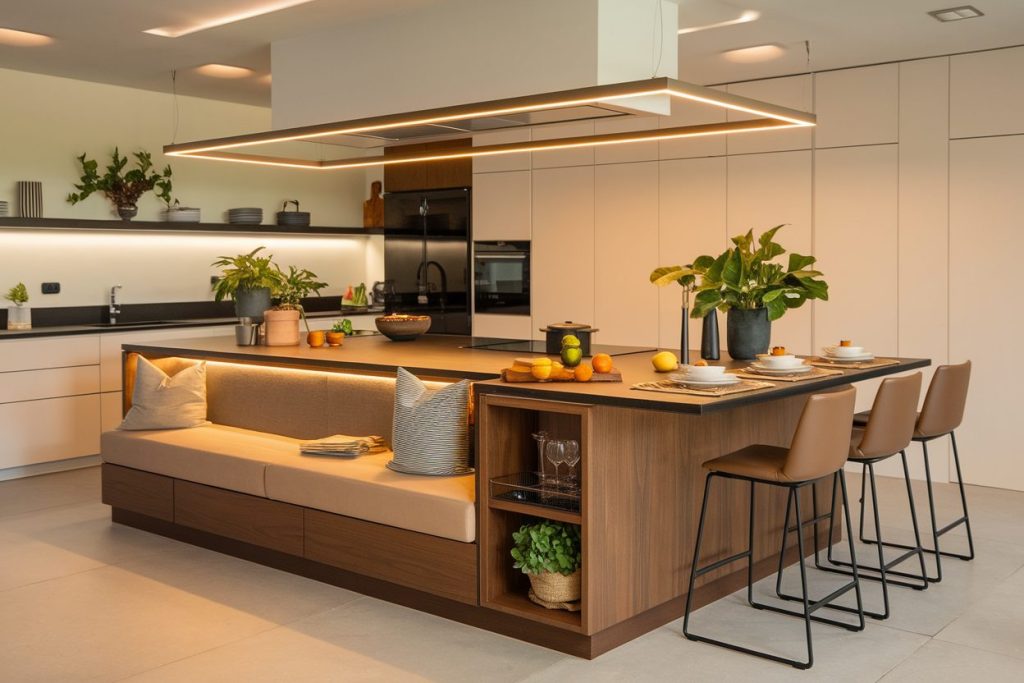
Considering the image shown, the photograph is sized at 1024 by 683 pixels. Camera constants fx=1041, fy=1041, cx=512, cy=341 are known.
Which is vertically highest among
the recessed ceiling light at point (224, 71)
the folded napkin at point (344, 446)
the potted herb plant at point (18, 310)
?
the recessed ceiling light at point (224, 71)

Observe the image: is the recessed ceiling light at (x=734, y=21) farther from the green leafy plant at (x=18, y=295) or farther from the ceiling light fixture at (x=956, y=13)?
the green leafy plant at (x=18, y=295)

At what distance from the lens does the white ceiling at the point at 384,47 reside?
17.0 ft

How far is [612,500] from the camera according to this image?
12.0ft

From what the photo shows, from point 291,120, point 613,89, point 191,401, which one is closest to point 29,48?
point 291,120

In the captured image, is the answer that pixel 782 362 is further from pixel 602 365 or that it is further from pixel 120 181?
pixel 120 181

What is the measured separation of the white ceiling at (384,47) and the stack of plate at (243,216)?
139cm

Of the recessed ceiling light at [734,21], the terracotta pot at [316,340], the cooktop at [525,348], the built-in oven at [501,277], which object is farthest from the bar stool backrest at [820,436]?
the built-in oven at [501,277]

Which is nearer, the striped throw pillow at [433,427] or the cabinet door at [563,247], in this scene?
A: the striped throw pillow at [433,427]

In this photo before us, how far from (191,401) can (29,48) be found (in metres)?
2.57

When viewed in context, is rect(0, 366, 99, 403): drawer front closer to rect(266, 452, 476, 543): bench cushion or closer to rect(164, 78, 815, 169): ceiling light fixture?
rect(164, 78, 815, 169): ceiling light fixture

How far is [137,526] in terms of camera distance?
540 centimetres

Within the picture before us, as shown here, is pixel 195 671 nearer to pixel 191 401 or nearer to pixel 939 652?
pixel 191 401

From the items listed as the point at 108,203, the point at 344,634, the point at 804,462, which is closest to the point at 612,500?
the point at 804,462

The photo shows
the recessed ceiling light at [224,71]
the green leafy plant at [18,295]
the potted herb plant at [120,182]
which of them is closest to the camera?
the recessed ceiling light at [224,71]
